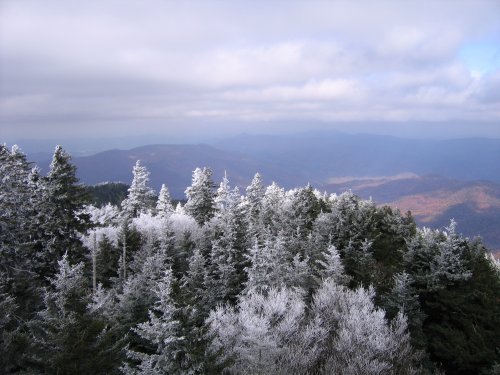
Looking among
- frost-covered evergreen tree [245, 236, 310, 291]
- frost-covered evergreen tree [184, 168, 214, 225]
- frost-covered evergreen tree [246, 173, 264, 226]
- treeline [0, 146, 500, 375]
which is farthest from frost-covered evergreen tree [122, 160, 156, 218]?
frost-covered evergreen tree [245, 236, 310, 291]

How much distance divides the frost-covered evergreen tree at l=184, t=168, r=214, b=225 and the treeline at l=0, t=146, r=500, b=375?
26.8ft

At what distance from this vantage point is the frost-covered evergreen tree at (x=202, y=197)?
5805 centimetres

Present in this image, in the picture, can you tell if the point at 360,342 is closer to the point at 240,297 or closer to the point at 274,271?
the point at 240,297

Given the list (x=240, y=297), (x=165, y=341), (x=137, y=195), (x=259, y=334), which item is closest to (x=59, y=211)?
(x=240, y=297)

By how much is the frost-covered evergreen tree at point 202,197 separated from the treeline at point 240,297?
818cm

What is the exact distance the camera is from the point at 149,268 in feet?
89.5

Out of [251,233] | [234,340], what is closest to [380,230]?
[251,233]

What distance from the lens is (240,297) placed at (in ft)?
87.5

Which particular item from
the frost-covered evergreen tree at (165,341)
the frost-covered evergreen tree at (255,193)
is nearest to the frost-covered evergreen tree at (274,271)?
the frost-covered evergreen tree at (165,341)

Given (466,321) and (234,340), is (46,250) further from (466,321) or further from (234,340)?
(466,321)

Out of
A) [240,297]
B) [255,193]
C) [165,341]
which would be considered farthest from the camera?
[255,193]

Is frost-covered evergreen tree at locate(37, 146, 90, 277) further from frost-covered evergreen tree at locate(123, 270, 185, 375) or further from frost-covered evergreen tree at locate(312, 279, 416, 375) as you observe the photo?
frost-covered evergreen tree at locate(123, 270, 185, 375)

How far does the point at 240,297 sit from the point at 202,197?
3372 centimetres

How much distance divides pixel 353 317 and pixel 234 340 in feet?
20.6
